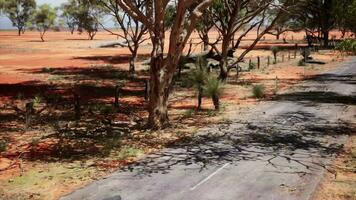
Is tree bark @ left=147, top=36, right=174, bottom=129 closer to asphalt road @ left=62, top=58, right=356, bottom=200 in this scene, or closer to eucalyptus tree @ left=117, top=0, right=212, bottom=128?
eucalyptus tree @ left=117, top=0, right=212, bottom=128

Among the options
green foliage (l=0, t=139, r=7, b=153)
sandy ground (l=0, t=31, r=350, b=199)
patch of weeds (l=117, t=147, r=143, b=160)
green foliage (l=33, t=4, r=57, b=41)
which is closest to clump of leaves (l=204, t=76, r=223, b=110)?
sandy ground (l=0, t=31, r=350, b=199)

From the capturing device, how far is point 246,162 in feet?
47.6

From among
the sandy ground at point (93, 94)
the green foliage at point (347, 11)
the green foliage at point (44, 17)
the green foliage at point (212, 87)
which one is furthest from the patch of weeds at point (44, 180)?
the green foliage at point (44, 17)

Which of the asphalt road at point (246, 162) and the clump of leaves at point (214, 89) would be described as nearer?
the asphalt road at point (246, 162)

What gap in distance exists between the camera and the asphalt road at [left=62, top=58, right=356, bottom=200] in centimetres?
1180

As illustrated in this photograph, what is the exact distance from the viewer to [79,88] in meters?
31.3

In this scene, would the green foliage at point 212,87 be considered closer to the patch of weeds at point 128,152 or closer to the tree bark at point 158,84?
the tree bark at point 158,84

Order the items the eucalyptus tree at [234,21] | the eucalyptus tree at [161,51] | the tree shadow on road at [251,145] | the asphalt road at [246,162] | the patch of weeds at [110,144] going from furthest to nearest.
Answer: the eucalyptus tree at [234,21] → the eucalyptus tree at [161,51] → the patch of weeds at [110,144] → the tree shadow on road at [251,145] → the asphalt road at [246,162]

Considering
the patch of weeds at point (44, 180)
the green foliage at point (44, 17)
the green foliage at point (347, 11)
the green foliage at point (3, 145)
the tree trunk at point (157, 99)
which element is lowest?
the patch of weeds at point (44, 180)

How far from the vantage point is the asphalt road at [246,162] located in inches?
465

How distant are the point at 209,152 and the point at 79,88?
17.6 meters

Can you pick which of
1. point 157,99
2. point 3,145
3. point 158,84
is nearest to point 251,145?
point 157,99

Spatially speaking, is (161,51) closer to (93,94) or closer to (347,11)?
(347,11)

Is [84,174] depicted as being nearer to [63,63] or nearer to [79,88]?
[79,88]
